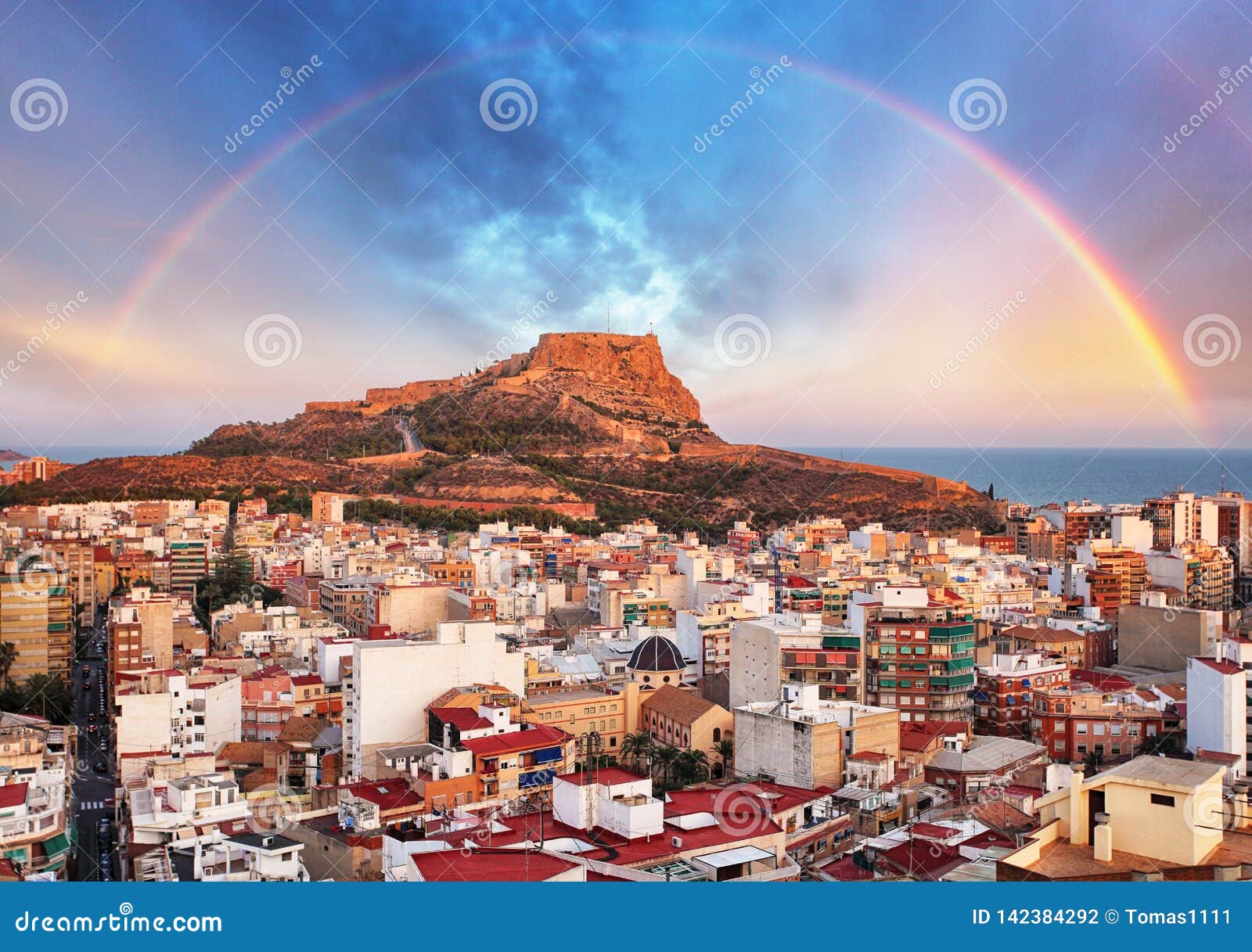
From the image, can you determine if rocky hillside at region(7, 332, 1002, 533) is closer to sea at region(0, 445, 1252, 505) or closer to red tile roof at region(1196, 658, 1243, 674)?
sea at region(0, 445, 1252, 505)

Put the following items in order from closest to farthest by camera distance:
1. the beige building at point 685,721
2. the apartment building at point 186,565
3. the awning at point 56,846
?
the awning at point 56,846
the beige building at point 685,721
the apartment building at point 186,565

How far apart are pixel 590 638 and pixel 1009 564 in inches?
263

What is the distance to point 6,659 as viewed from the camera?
27.2ft

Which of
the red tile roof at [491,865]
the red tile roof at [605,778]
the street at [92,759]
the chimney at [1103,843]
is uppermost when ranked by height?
the chimney at [1103,843]

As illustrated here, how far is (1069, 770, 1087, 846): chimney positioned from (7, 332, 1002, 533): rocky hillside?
16.7 meters

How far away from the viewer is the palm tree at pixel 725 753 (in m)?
6.44

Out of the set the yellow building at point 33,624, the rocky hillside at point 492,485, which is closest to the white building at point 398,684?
the yellow building at point 33,624

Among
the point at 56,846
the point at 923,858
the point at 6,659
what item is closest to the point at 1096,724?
the point at 923,858

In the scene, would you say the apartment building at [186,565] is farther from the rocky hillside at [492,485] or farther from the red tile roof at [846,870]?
the red tile roof at [846,870]

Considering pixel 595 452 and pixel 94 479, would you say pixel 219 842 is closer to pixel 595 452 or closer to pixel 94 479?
pixel 94 479

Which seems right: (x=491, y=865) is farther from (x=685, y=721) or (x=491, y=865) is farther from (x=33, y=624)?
(x=33, y=624)

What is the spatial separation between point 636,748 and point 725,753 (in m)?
0.54

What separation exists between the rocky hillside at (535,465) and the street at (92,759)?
7840 millimetres

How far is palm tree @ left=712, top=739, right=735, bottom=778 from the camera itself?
6.44 metres
